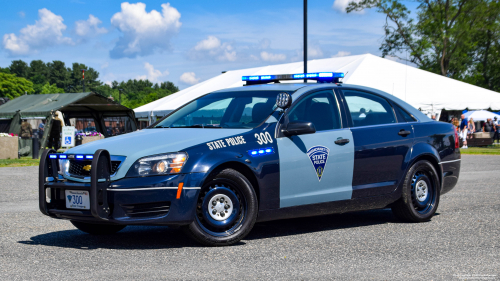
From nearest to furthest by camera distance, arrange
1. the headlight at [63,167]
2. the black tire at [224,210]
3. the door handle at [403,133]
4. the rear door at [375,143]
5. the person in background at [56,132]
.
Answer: the black tire at [224,210], the headlight at [63,167], the rear door at [375,143], the door handle at [403,133], the person in background at [56,132]

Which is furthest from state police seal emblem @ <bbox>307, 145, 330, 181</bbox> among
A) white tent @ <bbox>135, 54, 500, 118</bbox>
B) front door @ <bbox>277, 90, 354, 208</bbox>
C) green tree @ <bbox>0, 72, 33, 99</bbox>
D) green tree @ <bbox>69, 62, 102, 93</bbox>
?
green tree @ <bbox>69, 62, 102, 93</bbox>

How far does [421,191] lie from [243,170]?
2.59 meters

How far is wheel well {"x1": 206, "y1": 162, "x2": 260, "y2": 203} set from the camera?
17.5ft

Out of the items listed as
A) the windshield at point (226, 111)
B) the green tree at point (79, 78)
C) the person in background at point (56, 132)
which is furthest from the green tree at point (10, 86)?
the windshield at point (226, 111)

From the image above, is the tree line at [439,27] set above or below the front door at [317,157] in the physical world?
above

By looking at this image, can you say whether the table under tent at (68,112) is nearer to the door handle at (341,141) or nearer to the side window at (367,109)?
the side window at (367,109)

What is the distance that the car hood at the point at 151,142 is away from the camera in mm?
5098

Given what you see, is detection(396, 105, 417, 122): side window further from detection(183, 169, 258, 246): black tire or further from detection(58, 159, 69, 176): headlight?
detection(58, 159, 69, 176): headlight

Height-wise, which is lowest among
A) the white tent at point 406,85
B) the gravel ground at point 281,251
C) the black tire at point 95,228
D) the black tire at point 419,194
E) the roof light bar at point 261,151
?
the gravel ground at point 281,251

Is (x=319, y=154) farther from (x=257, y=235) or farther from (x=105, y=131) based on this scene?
(x=105, y=131)

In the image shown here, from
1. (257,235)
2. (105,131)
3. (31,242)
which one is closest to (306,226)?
(257,235)

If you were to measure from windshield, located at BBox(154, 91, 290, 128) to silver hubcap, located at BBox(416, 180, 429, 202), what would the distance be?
2144 mm

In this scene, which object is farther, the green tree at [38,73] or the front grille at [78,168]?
the green tree at [38,73]

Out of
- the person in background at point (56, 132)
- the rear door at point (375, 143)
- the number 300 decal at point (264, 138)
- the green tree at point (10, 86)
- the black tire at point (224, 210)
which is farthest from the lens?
the green tree at point (10, 86)
